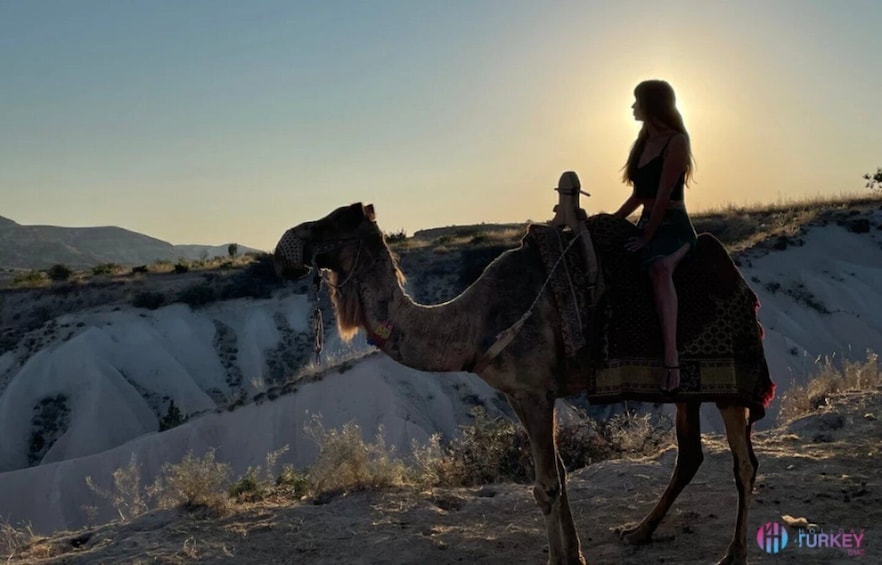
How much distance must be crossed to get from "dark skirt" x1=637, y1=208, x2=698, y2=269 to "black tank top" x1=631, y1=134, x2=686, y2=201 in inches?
4.9

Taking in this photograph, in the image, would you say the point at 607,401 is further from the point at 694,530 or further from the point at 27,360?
the point at 27,360

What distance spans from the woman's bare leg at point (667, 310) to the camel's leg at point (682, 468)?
3.53ft

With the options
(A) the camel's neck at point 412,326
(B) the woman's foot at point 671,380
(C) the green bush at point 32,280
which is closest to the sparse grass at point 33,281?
(C) the green bush at point 32,280

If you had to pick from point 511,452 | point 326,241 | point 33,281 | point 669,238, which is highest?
point 33,281

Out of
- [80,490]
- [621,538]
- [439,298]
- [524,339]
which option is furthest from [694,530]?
[439,298]

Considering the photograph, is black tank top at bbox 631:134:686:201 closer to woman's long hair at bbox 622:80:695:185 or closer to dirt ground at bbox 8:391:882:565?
woman's long hair at bbox 622:80:695:185

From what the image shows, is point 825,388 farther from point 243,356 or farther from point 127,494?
point 243,356

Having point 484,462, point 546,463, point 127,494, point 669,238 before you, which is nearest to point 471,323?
point 546,463

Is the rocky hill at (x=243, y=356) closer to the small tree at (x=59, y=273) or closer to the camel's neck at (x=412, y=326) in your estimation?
the camel's neck at (x=412, y=326)

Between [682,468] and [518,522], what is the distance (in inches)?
61.0

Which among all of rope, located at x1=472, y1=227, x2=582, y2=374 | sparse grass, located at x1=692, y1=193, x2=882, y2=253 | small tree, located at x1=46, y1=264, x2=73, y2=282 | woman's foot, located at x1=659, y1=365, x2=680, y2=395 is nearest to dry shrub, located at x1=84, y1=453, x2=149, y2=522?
rope, located at x1=472, y1=227, x2=582, y2=374

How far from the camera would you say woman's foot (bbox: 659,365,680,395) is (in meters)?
4.85

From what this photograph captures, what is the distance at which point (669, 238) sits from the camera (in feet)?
16.3

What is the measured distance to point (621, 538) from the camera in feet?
19.4
